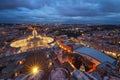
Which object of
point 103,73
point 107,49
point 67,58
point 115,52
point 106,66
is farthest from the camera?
point 107,49

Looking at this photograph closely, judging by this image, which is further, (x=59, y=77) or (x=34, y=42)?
(x=34, y=42)

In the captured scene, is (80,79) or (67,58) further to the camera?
(67,58)

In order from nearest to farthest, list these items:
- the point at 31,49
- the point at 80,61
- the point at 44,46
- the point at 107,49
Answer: the point at 80,61
the point at 31,49
the point at 44,46
the point at 107,49

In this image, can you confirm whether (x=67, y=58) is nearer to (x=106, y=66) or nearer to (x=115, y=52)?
(x=106, y=66)

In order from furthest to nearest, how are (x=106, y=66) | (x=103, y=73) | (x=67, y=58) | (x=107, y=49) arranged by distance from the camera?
(x=107, y=49) → (x=67, y=58) → (x=106, y=66) → (x=103, y=73)

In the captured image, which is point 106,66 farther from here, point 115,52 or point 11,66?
point 115,52

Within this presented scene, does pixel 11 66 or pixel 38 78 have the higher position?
pixel 38 78

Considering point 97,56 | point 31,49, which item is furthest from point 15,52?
point 97,56

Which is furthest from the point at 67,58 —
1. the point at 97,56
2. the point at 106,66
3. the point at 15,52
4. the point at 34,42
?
the point at 15,52

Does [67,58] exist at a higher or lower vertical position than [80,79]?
lower
